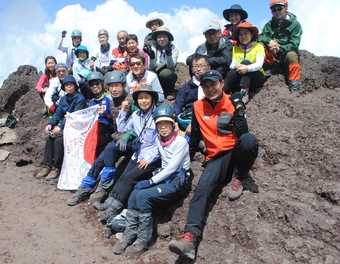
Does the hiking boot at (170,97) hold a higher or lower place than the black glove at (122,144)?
higher

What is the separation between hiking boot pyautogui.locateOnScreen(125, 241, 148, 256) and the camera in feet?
17.8

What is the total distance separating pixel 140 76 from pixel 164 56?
1.96m

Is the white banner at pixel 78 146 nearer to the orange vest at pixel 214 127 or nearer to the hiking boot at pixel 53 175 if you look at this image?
the hiking boot at pixel 53 175

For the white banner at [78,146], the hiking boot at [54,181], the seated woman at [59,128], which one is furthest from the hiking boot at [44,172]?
the white banner at [78,146]

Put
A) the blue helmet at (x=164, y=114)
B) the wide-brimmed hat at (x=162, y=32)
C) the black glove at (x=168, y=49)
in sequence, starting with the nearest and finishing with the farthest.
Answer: the blue helmet at (x=164, y=114) < the wide-brimmed hat at (x=162, y=32) < the black glove at (x=168, y=49)

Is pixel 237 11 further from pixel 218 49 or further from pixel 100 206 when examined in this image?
pixel 100 206

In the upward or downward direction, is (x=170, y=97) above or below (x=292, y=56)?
below

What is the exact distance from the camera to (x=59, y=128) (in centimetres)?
866

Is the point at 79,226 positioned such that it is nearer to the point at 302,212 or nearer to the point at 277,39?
the point at 302,212

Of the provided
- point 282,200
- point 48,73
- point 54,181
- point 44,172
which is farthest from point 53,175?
point 282,200

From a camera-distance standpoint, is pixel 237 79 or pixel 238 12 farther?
pixel 238 12

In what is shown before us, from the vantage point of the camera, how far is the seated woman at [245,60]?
7.67 m

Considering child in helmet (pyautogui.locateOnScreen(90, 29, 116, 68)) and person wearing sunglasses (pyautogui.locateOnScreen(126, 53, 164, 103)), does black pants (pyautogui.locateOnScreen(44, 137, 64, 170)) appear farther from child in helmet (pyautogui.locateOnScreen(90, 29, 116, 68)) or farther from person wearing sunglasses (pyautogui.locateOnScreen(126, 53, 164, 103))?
child in helmet (pyautogui.locateOnScreen(90, 29, 116, 68))

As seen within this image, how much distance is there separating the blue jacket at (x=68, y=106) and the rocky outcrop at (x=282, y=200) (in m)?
3.87
